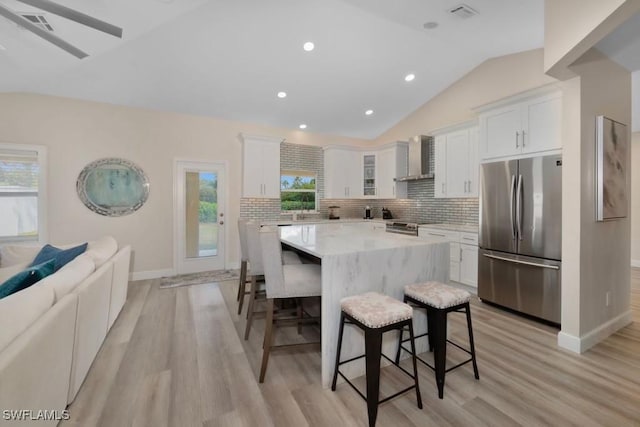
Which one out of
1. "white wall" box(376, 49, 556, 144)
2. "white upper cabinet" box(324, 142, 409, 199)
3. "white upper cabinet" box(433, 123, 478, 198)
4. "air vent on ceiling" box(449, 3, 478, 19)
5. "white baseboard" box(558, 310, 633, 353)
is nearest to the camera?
"white baseboard" box(558, 310, 633, 353)

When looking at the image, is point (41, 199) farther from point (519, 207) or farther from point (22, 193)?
point (519, 207)

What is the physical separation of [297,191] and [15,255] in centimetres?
425

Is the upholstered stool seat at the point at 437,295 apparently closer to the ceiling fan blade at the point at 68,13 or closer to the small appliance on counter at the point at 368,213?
the ceiling fan blade at the point at 68,13

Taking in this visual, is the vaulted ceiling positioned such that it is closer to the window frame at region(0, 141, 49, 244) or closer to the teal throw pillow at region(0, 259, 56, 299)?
the window frame at region(0, 141, 49, 244)

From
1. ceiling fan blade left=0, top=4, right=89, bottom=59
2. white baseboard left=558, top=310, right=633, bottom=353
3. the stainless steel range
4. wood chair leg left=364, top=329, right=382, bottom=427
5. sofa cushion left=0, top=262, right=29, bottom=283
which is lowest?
white baseboard left=558, top=310, right=633, bottom=353

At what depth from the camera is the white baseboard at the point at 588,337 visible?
2.38 m

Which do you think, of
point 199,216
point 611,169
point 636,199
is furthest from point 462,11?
point 636,199

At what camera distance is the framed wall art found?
2.49 m

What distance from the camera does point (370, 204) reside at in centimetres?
675

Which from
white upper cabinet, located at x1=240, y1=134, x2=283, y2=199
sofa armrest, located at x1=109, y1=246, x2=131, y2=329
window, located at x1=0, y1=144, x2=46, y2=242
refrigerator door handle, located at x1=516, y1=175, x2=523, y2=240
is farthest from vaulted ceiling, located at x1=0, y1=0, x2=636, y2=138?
sofa armrest, located at x1=109, y1=246, x2=131, y2=329

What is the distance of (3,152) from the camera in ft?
12.4

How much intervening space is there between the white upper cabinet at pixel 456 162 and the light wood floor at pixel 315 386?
222 centimetres

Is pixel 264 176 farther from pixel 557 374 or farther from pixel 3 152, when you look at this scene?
pixel 557 374

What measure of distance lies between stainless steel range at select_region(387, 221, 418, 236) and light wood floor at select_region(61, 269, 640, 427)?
1.99 meters
